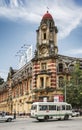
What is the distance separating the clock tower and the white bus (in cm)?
2588

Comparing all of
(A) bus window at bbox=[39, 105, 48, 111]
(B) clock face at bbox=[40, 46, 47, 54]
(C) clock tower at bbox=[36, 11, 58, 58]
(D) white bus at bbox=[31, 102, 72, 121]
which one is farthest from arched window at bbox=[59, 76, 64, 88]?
(A) bus window at bbox=[39, 105, 48, 111]

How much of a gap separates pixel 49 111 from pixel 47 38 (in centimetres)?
3146

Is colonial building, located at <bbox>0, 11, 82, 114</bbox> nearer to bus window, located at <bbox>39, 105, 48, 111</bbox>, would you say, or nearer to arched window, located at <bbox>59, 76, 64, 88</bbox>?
arched window, located at <bbox>59, 76, 64, 88</bbox>

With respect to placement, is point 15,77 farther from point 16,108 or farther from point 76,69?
point 76,69

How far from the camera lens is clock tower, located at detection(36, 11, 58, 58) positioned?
76.3 metres

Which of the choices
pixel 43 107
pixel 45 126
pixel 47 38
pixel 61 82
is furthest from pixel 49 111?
pixel 47 38

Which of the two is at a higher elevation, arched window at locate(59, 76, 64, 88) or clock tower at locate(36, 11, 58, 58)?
clock tower at locate(36, 11, 58, 58)

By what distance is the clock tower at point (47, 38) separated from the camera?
76312 millimetres

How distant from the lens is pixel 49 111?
48.8 metres

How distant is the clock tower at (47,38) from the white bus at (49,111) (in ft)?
84.9

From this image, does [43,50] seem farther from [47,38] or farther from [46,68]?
[46,68]

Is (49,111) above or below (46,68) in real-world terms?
below

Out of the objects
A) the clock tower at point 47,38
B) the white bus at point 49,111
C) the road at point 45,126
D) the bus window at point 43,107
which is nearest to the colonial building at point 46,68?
the clock tower at point 47,38

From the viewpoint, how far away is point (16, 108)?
306 feet
